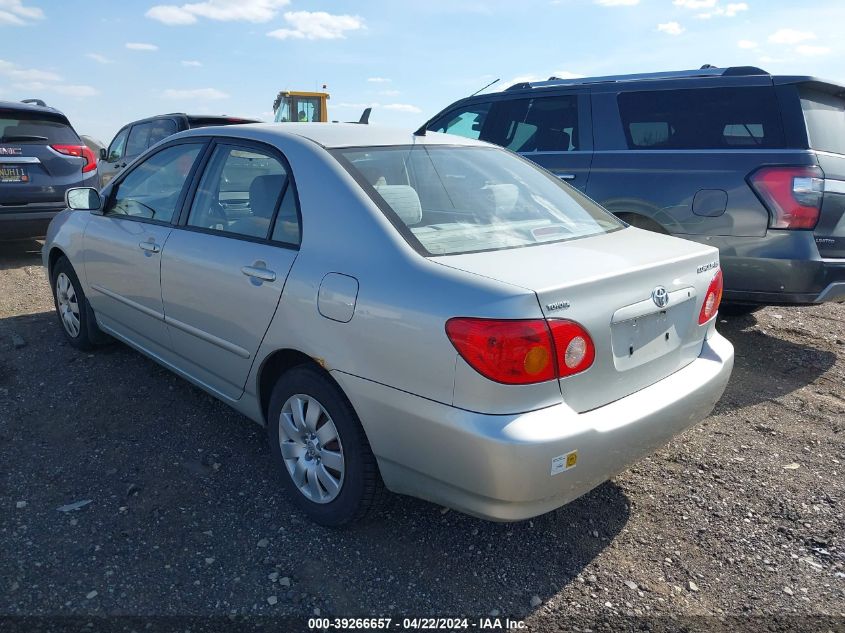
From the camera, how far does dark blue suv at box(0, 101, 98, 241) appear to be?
Result: 24.2 feet

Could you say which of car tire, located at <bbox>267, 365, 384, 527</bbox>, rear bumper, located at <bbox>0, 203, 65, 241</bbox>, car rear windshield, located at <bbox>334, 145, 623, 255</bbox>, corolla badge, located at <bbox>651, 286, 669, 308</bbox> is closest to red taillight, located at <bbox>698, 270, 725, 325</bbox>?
corolla badge, located at <bbox>651, 286, 669, 308</bbox>

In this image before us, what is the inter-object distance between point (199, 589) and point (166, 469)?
961 mm

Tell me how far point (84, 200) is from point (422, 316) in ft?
9.92

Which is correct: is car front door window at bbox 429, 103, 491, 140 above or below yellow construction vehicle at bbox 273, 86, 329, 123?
below

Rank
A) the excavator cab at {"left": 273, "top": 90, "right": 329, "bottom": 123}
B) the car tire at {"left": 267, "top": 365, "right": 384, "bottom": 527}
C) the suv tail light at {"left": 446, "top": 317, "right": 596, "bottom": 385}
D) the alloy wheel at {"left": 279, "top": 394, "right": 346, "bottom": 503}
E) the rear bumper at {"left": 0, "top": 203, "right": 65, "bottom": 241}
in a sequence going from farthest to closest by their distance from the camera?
the excavator cab at {"left": 273, "top": 90, "right": 329, "bottom": 123}
the rear bumper at {"left": 0, "top": 203, "right": 65, "bottom": 241}
the alloy wheel at {"left": 279, "top": 394, "right": 346, "bottom": 503}
the car tire at {"left": 267, "top": 365, "right": 384, "bottom": 527}
the suv tail light at {"left": 446, "top": 317, "right": 596, "bottom": 385}

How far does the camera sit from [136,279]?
3785 millimetres

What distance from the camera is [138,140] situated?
33.3ft

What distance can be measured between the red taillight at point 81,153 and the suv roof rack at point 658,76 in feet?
17.4

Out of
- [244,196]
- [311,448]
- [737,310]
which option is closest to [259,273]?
[244,196]

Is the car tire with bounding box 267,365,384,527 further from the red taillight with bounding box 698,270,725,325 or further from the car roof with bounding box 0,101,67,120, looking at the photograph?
the car roof with bounding box 0,101,67,120

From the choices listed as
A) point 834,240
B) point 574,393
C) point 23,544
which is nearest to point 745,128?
point 834,240

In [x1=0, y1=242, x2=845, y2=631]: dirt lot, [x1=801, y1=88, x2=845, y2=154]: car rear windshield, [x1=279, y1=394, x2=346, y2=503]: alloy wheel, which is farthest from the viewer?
[x1=801, y1=88, x2=845, y2=154]: car rear windshield

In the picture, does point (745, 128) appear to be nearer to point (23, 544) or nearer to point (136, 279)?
point (136, 279)

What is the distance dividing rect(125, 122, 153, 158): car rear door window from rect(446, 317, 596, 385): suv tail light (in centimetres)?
900
